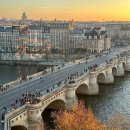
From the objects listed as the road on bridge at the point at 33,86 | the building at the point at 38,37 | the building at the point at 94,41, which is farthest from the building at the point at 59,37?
the road on bridge at the point at 33,86

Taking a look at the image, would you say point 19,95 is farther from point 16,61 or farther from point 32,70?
point 16,61

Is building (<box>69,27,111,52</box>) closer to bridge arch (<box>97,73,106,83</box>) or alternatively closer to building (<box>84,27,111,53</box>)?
building (<box>84,27,111,53</box>)

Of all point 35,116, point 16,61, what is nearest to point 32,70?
point 16,61

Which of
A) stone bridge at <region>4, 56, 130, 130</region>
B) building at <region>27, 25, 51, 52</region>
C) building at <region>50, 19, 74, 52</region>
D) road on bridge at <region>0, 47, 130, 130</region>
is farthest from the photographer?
building at <region>27, 25, 51, 52</region>

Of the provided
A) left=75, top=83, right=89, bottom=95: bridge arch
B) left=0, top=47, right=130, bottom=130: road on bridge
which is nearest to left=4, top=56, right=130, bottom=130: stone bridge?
left=75, top=83, right=89, bottom=95: bridge arch

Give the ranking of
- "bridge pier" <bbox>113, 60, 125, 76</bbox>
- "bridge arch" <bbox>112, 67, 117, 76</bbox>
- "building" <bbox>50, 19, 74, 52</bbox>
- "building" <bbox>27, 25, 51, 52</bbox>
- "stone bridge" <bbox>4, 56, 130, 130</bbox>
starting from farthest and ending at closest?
"building" <bbox>27, 25, 51, 52</bbox>, "building" <bbox>50, 19, 74, 52</bbox>, "bridge arch" <bbox>112, 67, 117, 76</bbox>, "bridge pier" <bbox>113, 60, 125, 76</bbox>, "stone bridge" <bbox>4, 56, 130, 130</bbox>

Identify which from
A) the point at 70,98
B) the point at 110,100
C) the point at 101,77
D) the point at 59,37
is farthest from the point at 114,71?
the point at 59,37

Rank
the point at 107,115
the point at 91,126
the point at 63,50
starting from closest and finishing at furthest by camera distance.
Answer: the point at 91,126 < the point at 107,115 < the point at 63,50

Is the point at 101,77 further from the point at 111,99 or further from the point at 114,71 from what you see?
the point at 111,99
